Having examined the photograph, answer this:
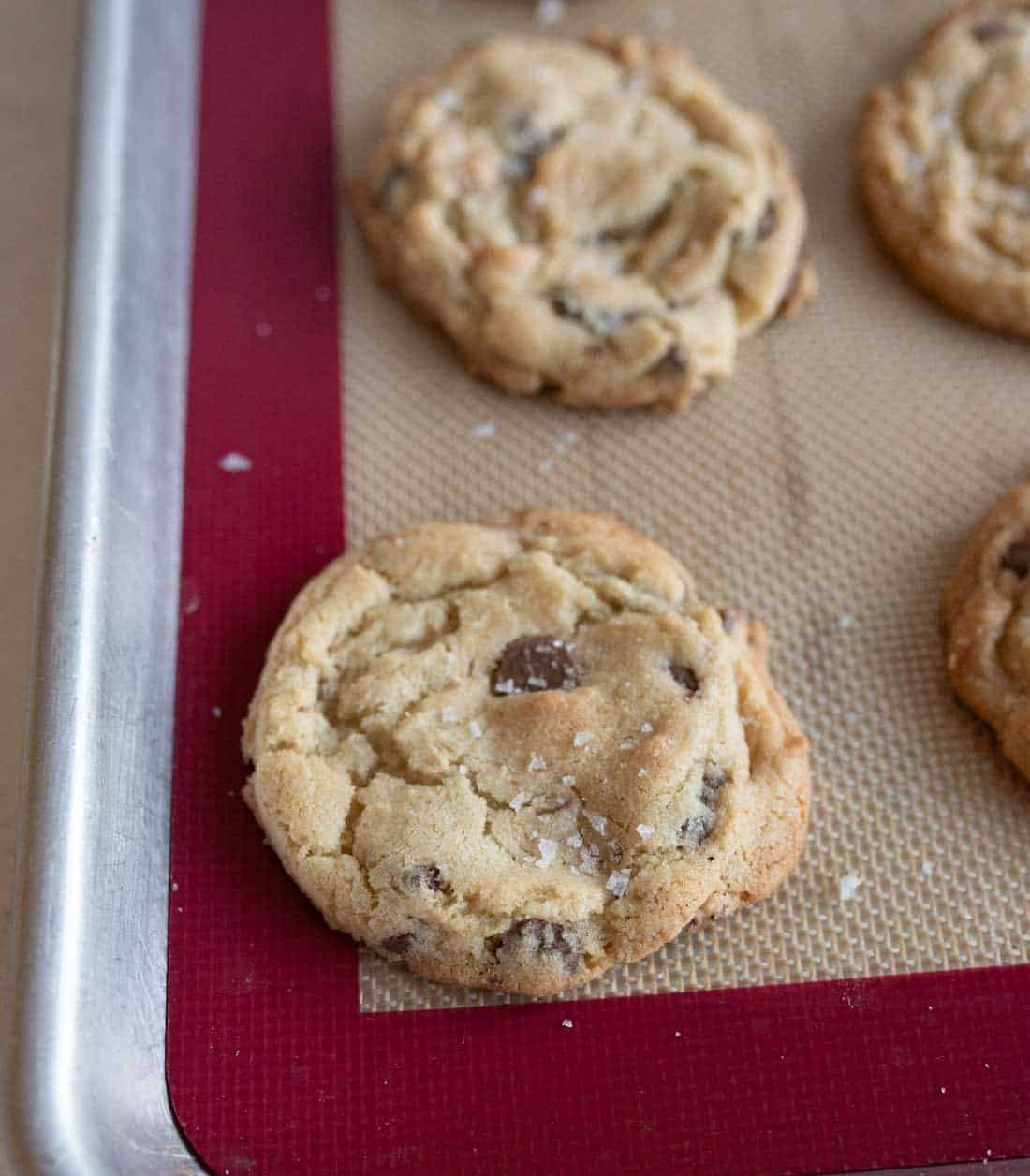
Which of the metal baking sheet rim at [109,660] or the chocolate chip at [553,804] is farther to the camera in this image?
the chocolate chip at [553,804]

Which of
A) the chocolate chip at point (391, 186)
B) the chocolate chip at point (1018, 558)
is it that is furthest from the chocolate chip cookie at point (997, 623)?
the chocolate chip at point (391, 186)

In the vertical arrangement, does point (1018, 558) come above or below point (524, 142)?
below

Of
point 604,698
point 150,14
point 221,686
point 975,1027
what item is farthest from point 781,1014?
point 150,14

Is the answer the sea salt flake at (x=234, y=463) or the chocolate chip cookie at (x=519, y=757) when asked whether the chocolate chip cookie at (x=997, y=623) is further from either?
the sea salt flake at (x=234, y=463)

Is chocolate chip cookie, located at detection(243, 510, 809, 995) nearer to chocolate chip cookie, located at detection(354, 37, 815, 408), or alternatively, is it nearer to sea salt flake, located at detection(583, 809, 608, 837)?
sea salt flake, located at detection(583, 809, 608, 837)

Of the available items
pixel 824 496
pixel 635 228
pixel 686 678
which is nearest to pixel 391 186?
pixel 635 228

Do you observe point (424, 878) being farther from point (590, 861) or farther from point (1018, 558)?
point (1018, 558)
